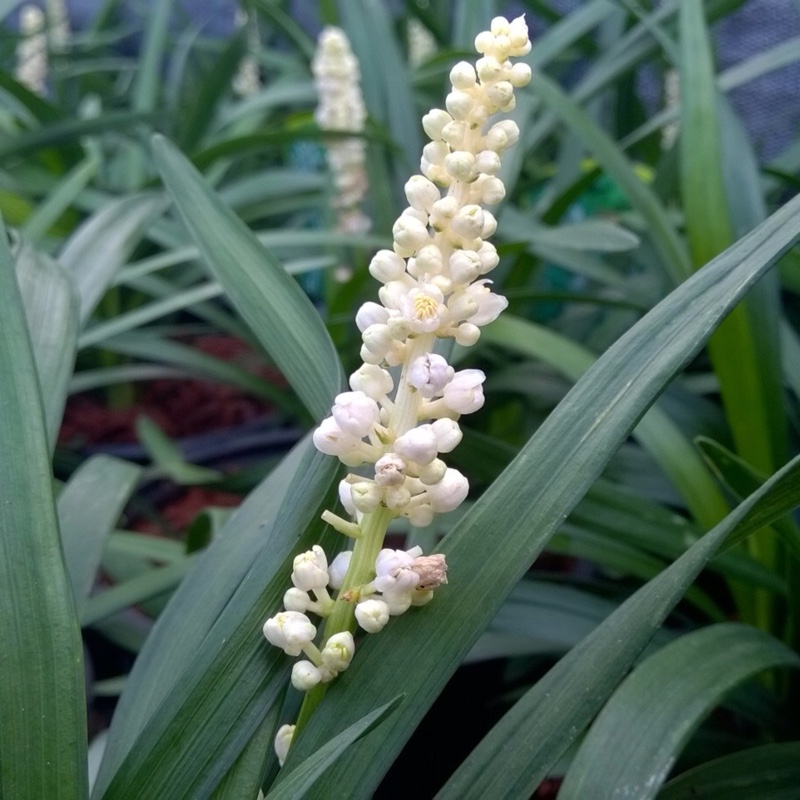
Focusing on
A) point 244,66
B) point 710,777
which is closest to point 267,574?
point 710,777

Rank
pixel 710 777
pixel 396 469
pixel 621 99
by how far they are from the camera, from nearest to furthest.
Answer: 1. pixel 396 469
2. pixel 710 777
3. pixel 621 99

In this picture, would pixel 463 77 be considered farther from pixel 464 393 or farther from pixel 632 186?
pixel 632 186

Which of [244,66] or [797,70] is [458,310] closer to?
[797,70]

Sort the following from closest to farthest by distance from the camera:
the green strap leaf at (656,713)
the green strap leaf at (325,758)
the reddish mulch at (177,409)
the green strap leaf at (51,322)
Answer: the green strap leaf at (325,758)
the green strap leaf at (656,713)
the green strap leaf at (51,322)
the reddish mulch at (177,409)

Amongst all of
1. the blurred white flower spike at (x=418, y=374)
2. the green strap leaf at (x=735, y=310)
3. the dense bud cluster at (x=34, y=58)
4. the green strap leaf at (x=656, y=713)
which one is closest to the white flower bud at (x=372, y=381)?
the blurred white flower spike at (x=418, y=374)

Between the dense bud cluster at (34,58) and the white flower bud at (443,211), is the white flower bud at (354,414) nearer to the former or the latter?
the white flower bud at (443,211)

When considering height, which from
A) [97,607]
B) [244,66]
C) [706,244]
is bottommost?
[97,607]

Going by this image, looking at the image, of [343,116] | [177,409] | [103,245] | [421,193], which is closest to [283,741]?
[421,193]
